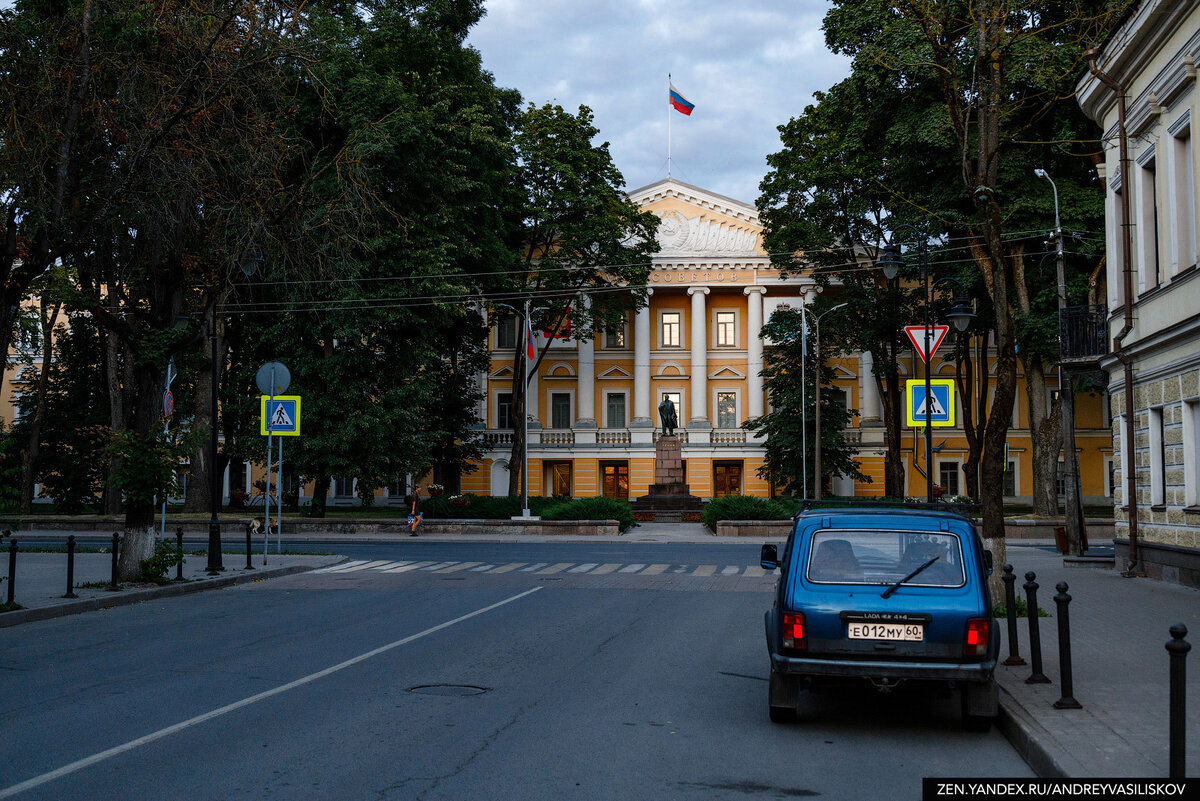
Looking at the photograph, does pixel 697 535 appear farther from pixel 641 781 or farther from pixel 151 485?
pixel 641 781

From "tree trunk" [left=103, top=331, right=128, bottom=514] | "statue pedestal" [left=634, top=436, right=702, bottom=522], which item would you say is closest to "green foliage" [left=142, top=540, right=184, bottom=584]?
"tree trunk" [left=103, top=331, right=128, bottom=514]

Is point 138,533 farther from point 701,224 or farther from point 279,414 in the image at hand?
point 701,224

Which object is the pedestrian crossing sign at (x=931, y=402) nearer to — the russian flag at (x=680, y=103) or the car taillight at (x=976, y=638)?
the car taillight at (x=976, y=638)

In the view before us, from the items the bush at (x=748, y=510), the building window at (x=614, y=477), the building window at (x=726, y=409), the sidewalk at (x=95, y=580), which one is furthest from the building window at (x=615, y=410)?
the sidewalk at (x=95, y=580)

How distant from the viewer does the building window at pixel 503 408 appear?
68750 mm

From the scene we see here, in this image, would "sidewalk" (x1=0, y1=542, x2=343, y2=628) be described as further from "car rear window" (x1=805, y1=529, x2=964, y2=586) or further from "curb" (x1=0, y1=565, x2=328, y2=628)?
"car rear window" (x1=805, y1=529, x2=964, y2=586)

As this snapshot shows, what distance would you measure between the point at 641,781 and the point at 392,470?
33.9 metres

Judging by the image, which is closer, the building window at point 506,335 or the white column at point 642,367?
the white column at point 642,367

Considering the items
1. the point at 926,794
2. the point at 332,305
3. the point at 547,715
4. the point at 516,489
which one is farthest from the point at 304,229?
the point at 516,489

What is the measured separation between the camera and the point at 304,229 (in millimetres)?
17125

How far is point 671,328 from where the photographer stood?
68.9 meters

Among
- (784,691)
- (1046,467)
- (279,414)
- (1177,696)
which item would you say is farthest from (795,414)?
(1177,696)

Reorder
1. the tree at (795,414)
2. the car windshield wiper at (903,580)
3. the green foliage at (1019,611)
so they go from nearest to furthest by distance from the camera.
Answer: the car windshield wiper at (903,580) → the green foliage at (1019,611) → the tree at (795,414)

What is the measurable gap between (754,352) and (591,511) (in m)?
28.8
